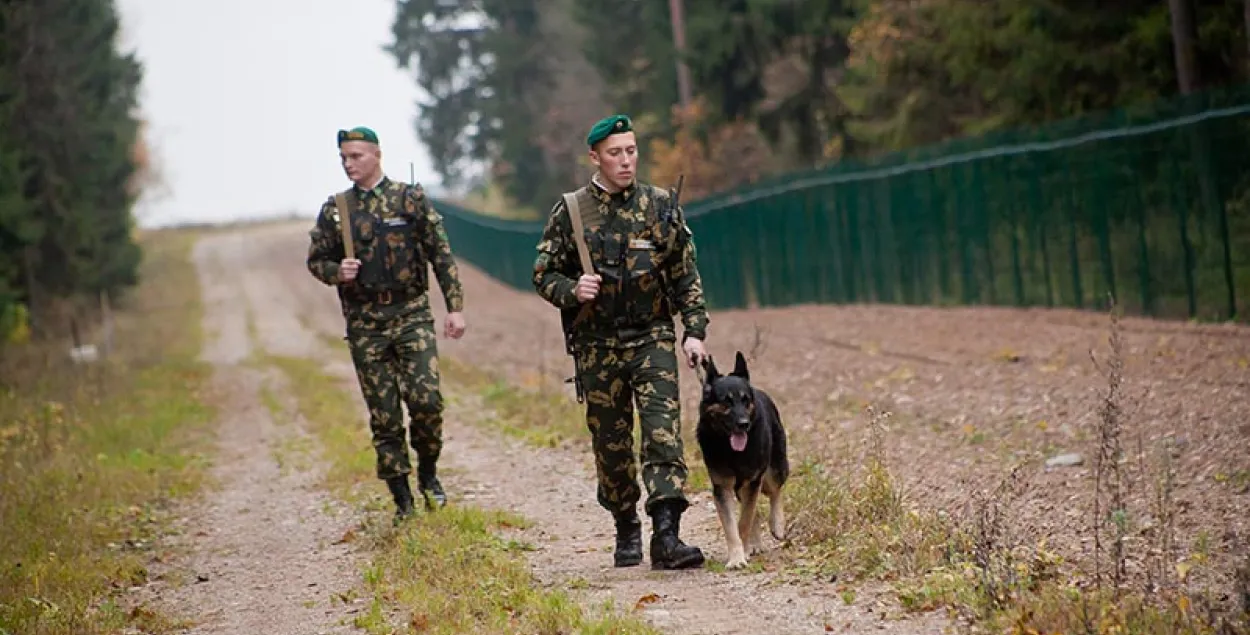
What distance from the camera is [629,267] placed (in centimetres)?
822

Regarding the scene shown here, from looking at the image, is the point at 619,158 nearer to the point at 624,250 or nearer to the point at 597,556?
the point at 624,250

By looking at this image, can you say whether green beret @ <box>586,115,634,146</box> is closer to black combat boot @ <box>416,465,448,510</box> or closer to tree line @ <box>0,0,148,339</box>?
black combat boot @ <box>416,465,448,510</box>

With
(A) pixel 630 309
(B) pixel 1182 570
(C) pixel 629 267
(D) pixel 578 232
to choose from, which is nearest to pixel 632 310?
(A) pixel 630 309

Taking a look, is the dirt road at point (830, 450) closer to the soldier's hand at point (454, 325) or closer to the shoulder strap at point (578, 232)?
the soldier's hand at point (454, 325)

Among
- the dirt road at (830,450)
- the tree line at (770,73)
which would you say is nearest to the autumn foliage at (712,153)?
the tree line at (770,73)

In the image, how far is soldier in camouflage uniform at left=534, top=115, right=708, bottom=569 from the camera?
26.9 feet

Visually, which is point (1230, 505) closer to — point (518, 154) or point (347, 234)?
point (347, 234)

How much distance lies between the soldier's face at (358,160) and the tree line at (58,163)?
70.2ft

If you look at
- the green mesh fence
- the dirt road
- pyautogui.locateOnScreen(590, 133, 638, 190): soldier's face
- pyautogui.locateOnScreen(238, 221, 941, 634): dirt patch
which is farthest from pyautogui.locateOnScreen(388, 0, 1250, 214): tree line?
pyautogui.locateOnScreen(590, 133, 638, 190): soldier's face

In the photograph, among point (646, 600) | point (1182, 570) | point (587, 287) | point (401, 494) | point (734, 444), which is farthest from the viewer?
point (401, 494)

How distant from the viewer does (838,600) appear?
7398mm

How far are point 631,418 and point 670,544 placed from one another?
0.71m

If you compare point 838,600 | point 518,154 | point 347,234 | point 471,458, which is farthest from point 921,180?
point 518,154

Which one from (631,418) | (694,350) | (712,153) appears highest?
(712,153)
